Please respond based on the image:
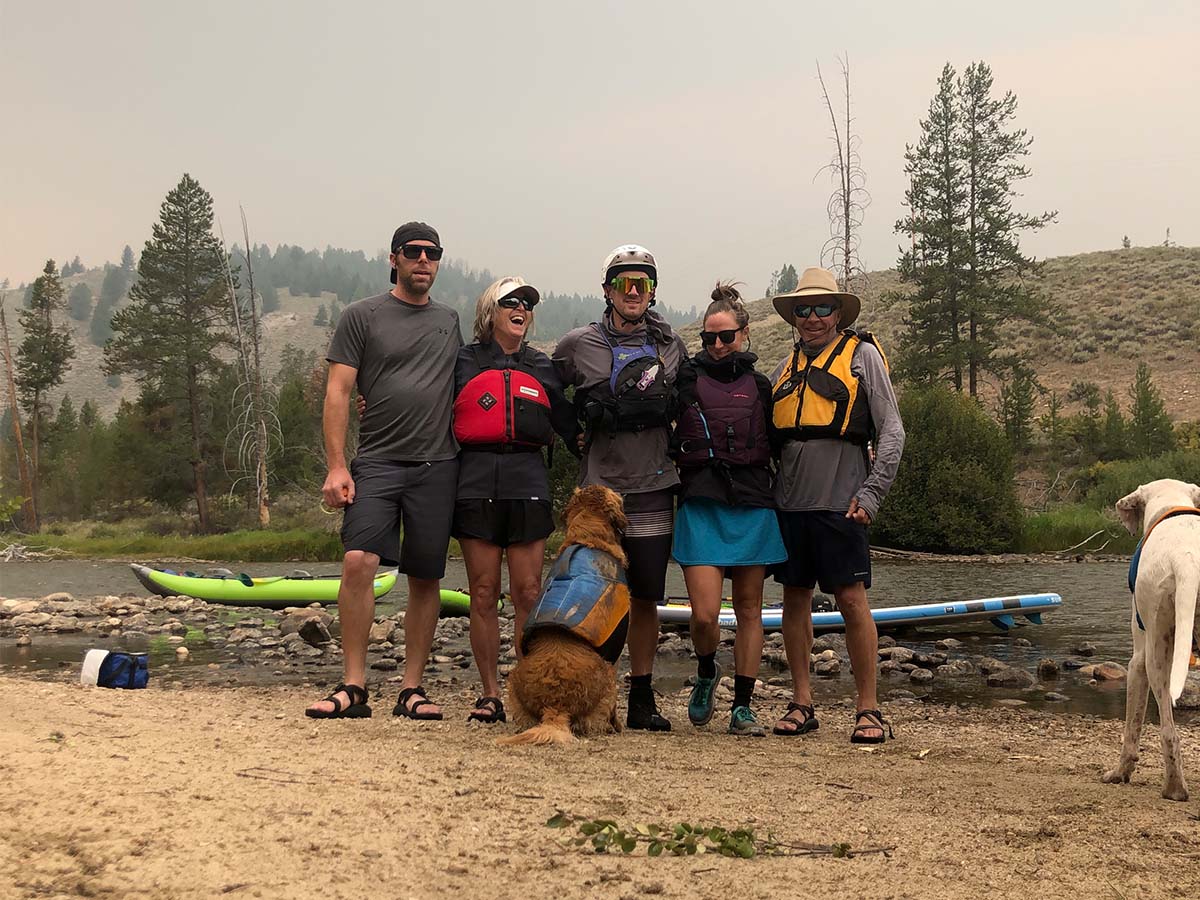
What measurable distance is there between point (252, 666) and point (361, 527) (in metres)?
6.02

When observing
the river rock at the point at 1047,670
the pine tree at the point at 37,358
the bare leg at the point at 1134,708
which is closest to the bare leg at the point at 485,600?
the bare leg at the point at 1134,708

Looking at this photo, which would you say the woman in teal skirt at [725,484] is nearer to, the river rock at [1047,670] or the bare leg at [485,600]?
the bare leg at [485,600]

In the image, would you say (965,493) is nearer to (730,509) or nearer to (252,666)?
(252,666)

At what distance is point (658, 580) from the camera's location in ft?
18.9

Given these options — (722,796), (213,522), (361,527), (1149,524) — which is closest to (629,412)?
(361,527)

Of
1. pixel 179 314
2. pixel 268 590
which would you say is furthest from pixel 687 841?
pixel 179 314

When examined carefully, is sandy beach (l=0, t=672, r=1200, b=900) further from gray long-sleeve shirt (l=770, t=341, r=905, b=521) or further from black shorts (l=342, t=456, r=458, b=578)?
gray long-sleeve shirt (l=770, t=341, r=905, b=521)

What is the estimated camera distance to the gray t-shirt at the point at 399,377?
5.63m

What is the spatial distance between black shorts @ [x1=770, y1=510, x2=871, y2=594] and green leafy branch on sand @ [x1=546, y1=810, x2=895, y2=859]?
2.23 m

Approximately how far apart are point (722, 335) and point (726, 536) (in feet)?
3.69

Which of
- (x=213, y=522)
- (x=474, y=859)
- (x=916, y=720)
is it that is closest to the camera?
(x=474, y=859)

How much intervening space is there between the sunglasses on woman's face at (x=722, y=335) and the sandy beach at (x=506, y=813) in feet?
7.21

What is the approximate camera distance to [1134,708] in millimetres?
4500

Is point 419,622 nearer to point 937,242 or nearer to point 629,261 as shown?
point 629,261
